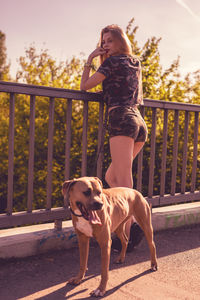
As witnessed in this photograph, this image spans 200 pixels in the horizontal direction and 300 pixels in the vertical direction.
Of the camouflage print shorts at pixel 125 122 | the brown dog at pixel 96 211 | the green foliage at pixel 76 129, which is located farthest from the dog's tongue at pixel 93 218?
the green foliage at pixel 76 129

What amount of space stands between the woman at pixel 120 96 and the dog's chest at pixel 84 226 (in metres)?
0.87

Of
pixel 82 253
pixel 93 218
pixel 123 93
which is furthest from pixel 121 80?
pixel 82 253

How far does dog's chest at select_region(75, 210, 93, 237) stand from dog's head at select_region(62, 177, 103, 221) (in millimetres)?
96

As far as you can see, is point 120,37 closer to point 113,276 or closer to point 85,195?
point 85,195

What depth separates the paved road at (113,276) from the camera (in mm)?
2691

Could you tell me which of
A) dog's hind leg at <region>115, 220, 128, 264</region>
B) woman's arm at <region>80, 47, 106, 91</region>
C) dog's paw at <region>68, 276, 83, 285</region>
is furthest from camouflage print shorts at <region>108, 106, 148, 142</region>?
dog's paw at <region>68, 276, 83, 285</region>

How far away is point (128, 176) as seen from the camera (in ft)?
11.6

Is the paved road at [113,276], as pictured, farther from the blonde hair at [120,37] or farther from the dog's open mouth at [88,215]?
the blonde hair at [120,37]

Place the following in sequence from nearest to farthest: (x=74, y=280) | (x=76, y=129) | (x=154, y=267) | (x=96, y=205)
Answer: (x=96, y=205), (x=74, y=280), (x=154, y=267), (x=76, y=129)

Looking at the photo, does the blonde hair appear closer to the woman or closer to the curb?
the woman

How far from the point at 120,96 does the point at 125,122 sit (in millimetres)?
261

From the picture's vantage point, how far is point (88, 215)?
103 inches

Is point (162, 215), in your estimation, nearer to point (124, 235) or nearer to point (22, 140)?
point (124, 235)

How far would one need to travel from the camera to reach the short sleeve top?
3.40 m
